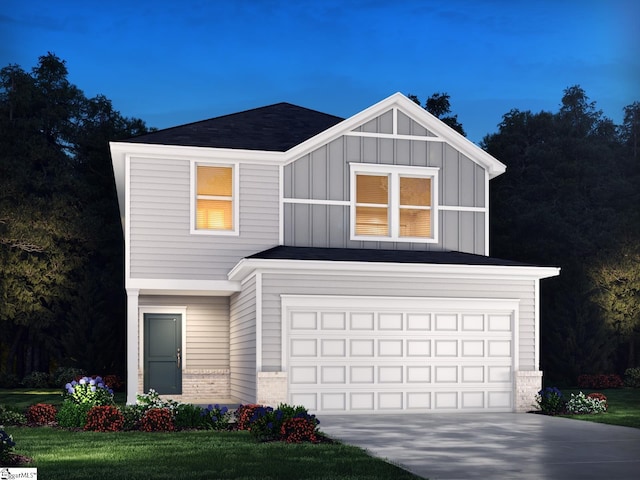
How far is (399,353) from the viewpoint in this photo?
62.3 ft

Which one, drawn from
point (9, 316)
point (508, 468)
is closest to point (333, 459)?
point (508, 468)

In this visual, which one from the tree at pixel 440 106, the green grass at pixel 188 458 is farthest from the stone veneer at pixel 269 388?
the tree at pixel 440 106

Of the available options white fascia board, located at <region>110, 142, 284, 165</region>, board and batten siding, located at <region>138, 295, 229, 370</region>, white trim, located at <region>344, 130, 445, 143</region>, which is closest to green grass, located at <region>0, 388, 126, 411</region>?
board and batten siding, located at <region>138, 295, 229, 370</region>

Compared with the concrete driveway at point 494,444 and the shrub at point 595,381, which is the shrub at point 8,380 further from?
the shrub at point 595,381

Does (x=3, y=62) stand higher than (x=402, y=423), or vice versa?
(x=3, y=62)

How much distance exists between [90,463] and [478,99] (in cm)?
15150

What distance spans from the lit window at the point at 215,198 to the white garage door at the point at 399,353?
3.73m

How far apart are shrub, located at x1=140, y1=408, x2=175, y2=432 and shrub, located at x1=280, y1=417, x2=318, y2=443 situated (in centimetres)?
250

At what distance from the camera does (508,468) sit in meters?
10.7

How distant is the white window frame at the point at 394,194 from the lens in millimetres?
21344

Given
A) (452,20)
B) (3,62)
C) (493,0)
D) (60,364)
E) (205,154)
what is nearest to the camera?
(205,154)

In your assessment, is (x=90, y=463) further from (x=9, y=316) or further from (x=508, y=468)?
(x=9, y=316)

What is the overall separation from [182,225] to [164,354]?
174 inches

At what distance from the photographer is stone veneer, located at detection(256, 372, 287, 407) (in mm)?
17969
